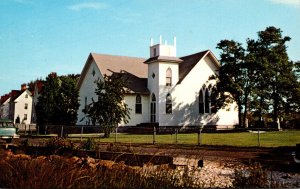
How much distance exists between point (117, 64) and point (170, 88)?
8.72 metres

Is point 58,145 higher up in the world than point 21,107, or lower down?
lower down

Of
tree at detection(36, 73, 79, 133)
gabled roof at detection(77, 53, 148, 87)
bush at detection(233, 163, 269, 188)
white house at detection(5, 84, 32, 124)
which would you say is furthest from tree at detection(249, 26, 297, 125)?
white house at detection(5, 84, 32, 124)

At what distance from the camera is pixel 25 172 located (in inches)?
263

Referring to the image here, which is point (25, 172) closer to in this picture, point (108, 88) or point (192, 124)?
point (108, 88)

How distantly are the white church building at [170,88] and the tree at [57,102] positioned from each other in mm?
2123

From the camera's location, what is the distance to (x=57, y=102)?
44.5 metres

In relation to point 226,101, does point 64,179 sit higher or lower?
lower

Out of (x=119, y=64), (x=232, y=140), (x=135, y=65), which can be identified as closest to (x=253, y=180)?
(x=232, y=140)

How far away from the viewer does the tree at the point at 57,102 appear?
4384cm

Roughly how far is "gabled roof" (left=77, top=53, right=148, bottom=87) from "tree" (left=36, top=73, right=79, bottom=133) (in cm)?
507

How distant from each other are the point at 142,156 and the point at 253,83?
3470 centimetres

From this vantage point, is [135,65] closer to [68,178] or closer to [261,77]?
[261,77]

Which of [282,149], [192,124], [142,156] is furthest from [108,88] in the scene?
[142,156]

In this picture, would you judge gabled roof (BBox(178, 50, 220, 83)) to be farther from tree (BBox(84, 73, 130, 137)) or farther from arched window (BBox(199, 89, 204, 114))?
tree (BBox(84, 73, 130, 137))
